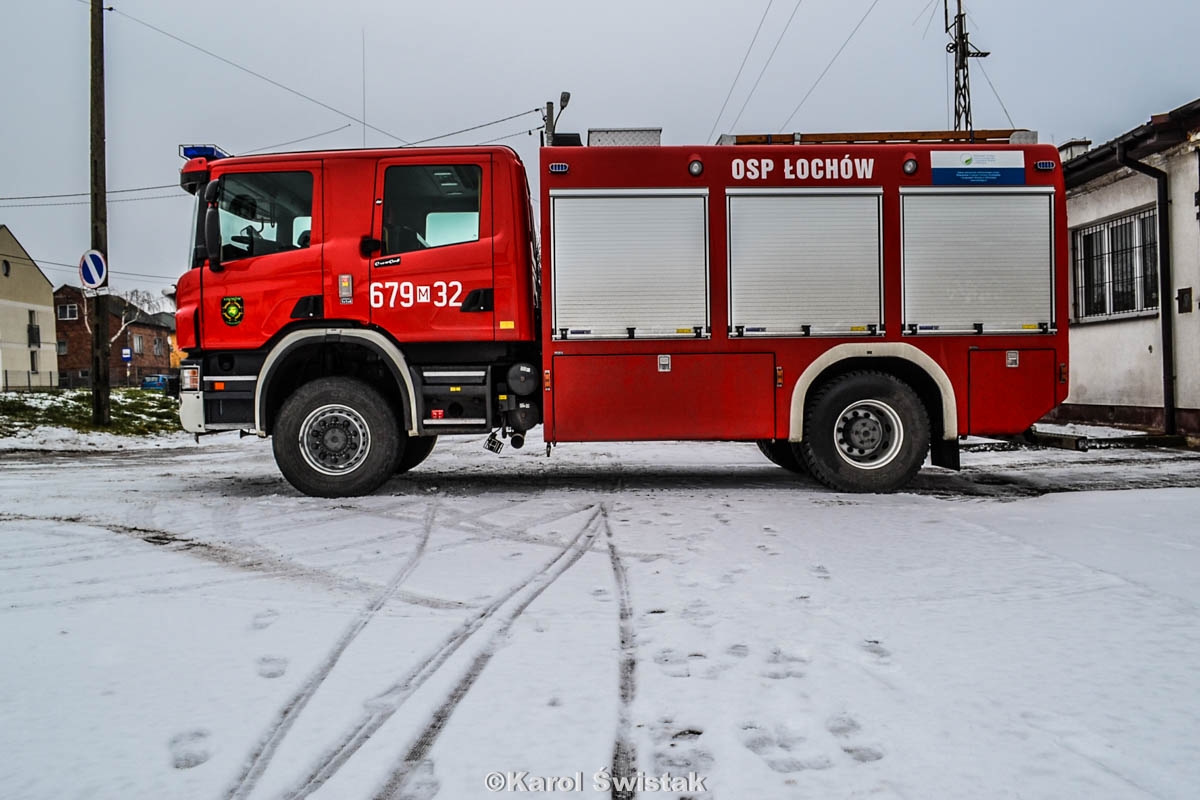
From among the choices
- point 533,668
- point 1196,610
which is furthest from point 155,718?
point 1196,610

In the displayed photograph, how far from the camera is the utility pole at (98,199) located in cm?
1351

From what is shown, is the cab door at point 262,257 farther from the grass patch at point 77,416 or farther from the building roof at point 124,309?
the building roof at point 124,309

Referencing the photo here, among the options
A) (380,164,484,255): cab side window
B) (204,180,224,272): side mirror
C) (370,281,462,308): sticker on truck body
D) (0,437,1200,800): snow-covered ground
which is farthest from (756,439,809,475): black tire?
(204,180,224,272): side mirror

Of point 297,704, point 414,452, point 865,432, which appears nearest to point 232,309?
point 414,452

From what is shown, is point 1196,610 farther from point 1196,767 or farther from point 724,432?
point 724,432

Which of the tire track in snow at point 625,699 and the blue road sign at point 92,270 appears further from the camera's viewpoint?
the blue road sign at point 92,270

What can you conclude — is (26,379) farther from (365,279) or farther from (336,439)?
(365,279)

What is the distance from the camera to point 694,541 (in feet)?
15.7

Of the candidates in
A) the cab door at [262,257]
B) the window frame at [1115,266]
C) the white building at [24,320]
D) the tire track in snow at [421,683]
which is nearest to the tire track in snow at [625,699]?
the tire track in snow at [421,683]

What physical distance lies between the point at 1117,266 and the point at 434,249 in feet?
34.5

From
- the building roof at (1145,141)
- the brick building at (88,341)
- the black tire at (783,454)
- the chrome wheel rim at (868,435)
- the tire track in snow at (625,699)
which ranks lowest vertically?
the tire track in snow at (625,699)

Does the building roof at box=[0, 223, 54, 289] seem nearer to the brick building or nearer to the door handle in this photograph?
the brick building

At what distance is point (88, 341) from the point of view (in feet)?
217

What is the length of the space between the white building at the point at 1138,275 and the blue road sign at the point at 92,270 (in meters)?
15.6
